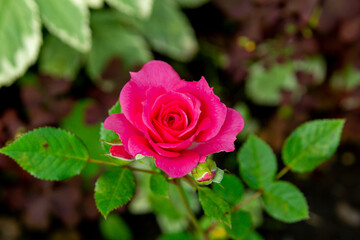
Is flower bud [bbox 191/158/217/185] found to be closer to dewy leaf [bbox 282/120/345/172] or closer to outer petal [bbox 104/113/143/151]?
outer petal [bbox 104/113/143/151]

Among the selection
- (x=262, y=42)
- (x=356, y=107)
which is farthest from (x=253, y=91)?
(x=356, y=107)

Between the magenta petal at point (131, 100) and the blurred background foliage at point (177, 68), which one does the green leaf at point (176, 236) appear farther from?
the magenta petal at point (131, 100)

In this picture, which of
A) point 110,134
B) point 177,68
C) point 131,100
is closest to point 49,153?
point 110,134

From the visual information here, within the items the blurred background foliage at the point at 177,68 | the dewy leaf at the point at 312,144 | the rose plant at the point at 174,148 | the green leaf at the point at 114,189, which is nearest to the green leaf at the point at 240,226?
the rose plant at the point at 174,148

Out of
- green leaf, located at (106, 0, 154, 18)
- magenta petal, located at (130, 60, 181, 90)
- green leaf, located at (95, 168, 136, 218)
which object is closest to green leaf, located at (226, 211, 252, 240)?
green leaf, located at (95, 168, 136, 218)

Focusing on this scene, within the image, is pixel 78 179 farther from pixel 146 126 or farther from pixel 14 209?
pixel 146 126

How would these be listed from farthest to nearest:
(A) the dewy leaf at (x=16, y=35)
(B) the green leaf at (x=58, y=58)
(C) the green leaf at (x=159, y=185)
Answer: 1. (B) the green leaf at (x=58, y=58)
2. (A) the dewy leaf at (x=16, y=35)
3. (C) the green leaf at (x=159, y=185)
